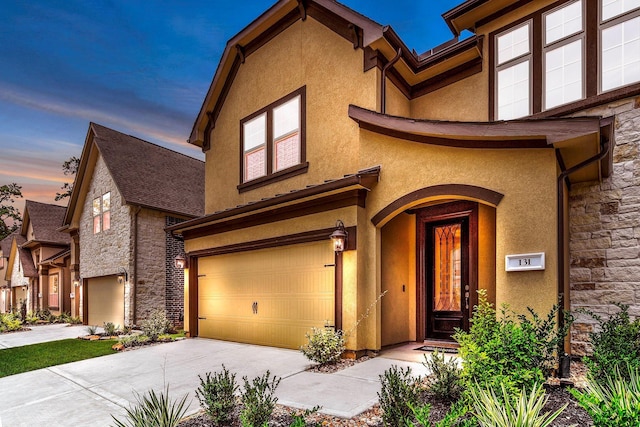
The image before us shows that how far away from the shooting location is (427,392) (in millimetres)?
4691

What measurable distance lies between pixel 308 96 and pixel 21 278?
2758 centimetres

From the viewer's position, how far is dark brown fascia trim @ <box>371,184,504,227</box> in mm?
5805

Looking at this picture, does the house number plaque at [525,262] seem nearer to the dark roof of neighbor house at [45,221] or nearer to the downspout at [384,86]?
the downspout at [384,86]

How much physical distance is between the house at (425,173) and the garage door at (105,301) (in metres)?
6.25

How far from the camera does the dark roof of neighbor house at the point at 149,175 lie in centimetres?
1528

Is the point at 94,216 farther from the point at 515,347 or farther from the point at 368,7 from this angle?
the point at 368,7

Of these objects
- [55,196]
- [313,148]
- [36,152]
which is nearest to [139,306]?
[313,148]

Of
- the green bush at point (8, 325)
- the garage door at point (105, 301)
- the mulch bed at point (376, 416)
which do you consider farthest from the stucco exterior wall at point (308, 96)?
the green bush at point (8, 325)

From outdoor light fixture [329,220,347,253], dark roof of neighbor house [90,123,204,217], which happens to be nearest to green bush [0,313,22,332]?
dark roof of neighbor house [90,123,204,217]

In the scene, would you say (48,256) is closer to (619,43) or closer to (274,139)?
(274,139)

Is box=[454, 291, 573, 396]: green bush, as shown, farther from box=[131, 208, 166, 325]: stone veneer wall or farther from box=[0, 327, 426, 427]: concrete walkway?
box=[131, 208, 166, 325]: stone veneer wall

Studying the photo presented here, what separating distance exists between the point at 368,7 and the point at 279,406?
219ft

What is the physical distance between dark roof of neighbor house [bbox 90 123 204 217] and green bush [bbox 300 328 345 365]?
10.4 m

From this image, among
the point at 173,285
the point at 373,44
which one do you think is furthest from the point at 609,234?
the point at 173,285
